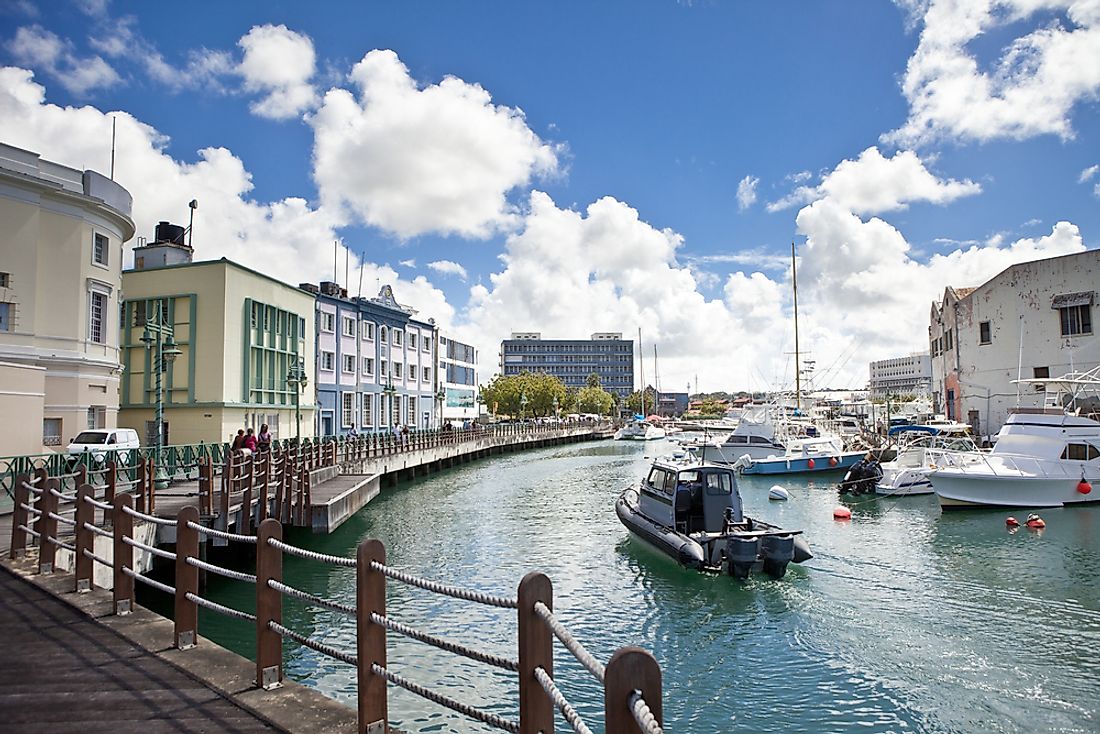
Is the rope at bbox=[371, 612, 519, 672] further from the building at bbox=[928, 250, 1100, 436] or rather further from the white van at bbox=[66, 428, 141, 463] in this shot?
the building at bbox=[928, 250, 1100, 436]

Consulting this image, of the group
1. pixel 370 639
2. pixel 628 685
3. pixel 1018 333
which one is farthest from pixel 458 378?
pixel 628 685

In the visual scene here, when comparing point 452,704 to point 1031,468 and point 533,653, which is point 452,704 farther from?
point 1031,468

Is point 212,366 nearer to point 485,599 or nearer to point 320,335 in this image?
point 320,335

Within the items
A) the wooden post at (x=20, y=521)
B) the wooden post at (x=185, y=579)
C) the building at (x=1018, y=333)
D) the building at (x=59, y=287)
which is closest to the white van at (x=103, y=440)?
the building at (x=59, y=287)

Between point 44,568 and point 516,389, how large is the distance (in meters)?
93.5

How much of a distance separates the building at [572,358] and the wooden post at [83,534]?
609 ft

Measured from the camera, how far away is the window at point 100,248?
31.3 metres

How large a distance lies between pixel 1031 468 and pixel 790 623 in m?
19.3

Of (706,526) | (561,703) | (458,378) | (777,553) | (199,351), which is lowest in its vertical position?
(777,553)

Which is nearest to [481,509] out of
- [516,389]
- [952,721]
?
[952,721]

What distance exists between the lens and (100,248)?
31844 mm

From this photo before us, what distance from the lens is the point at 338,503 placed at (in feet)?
74.2

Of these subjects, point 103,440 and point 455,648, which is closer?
point 455,648

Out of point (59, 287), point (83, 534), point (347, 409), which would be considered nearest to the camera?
point (83, 534)
